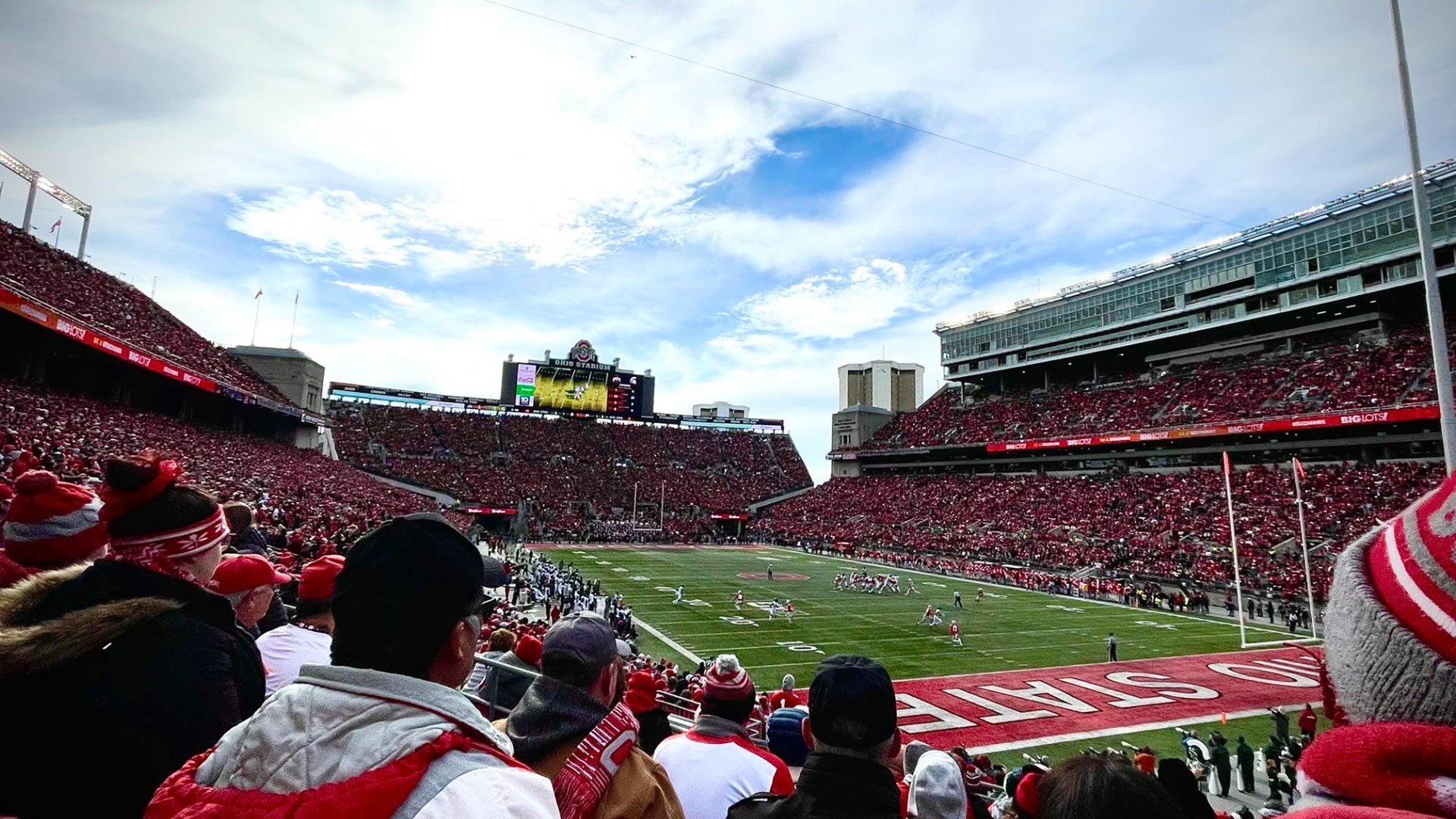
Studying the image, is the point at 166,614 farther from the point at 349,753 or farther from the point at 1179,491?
the point at 1179,491

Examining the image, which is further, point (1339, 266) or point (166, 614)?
point (1339, 266)

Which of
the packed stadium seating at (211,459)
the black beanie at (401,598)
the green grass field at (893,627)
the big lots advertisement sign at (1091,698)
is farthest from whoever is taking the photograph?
the green grass field at (893,627)

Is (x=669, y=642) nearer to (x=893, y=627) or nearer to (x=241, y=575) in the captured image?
(x=893, y=627)

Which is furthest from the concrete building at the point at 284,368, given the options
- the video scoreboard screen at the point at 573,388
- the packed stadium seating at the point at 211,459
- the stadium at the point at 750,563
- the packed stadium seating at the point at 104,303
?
the video scoreboard screen at the point at 573,388

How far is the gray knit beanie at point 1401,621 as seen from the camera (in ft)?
3.86

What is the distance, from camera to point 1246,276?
164 feet

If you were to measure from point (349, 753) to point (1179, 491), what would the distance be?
50505 millimetres

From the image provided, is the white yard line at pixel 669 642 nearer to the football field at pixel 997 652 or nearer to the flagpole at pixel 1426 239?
the football field at pixel 997 652

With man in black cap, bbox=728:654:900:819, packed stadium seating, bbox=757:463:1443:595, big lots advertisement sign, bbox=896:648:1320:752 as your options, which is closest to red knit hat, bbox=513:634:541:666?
man in black cap, bbox=728:654:900:819

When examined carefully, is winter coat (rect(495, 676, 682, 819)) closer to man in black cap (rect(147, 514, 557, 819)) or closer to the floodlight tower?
man in black cap (rect(147, 514, 557, 819))

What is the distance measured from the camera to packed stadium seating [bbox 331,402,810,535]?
62.4 metres

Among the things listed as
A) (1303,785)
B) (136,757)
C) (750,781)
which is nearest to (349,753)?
(136,757)

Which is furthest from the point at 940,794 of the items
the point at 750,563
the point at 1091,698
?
the point at 750,563

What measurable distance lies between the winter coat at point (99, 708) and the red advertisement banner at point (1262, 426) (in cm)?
4725
